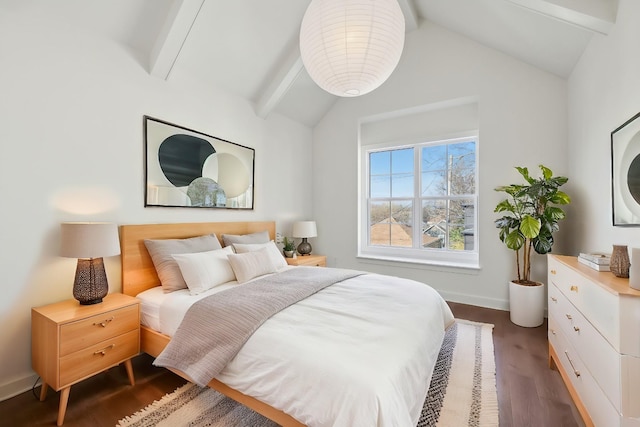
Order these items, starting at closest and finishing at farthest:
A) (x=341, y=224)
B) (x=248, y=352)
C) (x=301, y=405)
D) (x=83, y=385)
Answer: (x=301, y=405), (x=248, y=352), (x=83, y=385), (x=341, y=224)

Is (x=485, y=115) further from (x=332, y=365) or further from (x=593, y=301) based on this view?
(x=332, y=365)

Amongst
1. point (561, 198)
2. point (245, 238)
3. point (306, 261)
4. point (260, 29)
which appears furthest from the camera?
point (306, 261)

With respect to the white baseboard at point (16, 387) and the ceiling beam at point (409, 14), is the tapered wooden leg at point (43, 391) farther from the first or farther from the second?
the ceiling beam at point (409, 14)

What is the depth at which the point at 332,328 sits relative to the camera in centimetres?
158

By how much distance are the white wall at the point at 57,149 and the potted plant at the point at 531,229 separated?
338 cm

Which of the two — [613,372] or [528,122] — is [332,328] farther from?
[528,122]

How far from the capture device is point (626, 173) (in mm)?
1817

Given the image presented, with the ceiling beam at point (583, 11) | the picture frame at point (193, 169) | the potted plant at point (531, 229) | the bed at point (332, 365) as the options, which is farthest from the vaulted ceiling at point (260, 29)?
the bed at point (332, 365)

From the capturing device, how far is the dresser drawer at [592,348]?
4.19 feet

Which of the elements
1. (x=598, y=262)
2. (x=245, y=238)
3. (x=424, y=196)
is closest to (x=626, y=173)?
(x=598, y=262)

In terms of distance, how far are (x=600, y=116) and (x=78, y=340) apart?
13.0ft

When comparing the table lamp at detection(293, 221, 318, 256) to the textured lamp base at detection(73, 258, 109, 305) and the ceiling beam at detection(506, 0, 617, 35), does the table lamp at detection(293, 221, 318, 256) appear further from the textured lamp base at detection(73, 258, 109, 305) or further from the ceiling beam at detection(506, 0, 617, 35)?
the ceiling beam at detection(506, 0, 617, 35)

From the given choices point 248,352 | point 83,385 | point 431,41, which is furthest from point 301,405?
point 431,41

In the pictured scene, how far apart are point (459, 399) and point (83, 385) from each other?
2524 mm
